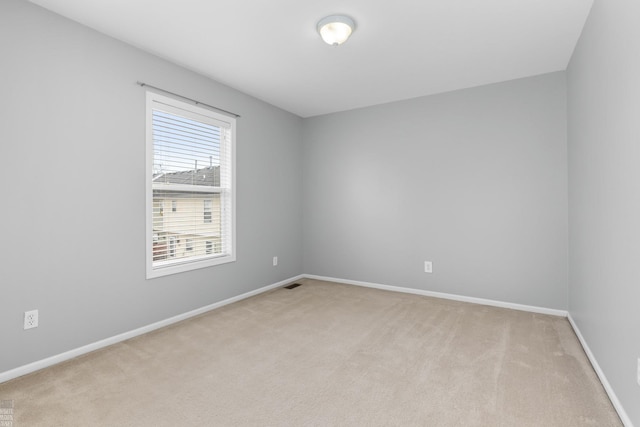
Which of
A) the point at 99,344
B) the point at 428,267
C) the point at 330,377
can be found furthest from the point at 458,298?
the point at 99,344

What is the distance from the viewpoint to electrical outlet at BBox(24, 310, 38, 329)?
2055mm

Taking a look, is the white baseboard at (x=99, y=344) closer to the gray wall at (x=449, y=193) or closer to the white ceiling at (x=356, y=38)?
the gray wall at (x=449, y=193)

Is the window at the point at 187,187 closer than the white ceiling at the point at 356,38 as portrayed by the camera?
No

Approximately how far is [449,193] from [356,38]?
6.86ft

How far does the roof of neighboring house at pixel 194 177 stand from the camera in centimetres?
293

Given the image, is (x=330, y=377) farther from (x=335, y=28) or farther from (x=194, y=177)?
(x=335, y=28)

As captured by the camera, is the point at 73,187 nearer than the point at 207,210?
Yes

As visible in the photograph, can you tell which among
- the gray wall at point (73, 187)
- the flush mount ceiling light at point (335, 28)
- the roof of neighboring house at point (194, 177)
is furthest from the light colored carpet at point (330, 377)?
the flush mount ceiling light at point (335, 28)

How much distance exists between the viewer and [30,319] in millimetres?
2072

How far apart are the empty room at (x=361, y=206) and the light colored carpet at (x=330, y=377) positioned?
0.06 ft

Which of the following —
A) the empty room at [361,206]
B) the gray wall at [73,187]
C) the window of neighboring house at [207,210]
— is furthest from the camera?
the window of neighboring house at [207,210]

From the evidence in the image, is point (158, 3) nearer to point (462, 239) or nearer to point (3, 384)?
point (3, 384)

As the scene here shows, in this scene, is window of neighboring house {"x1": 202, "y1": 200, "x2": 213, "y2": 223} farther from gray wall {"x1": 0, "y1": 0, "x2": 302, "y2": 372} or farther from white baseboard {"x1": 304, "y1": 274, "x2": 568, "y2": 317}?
white baseboard {"x1": 304, "y1": 274, "x2": 568, "y2": 317}

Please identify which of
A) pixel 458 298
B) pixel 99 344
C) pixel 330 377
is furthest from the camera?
pixel 458 298
